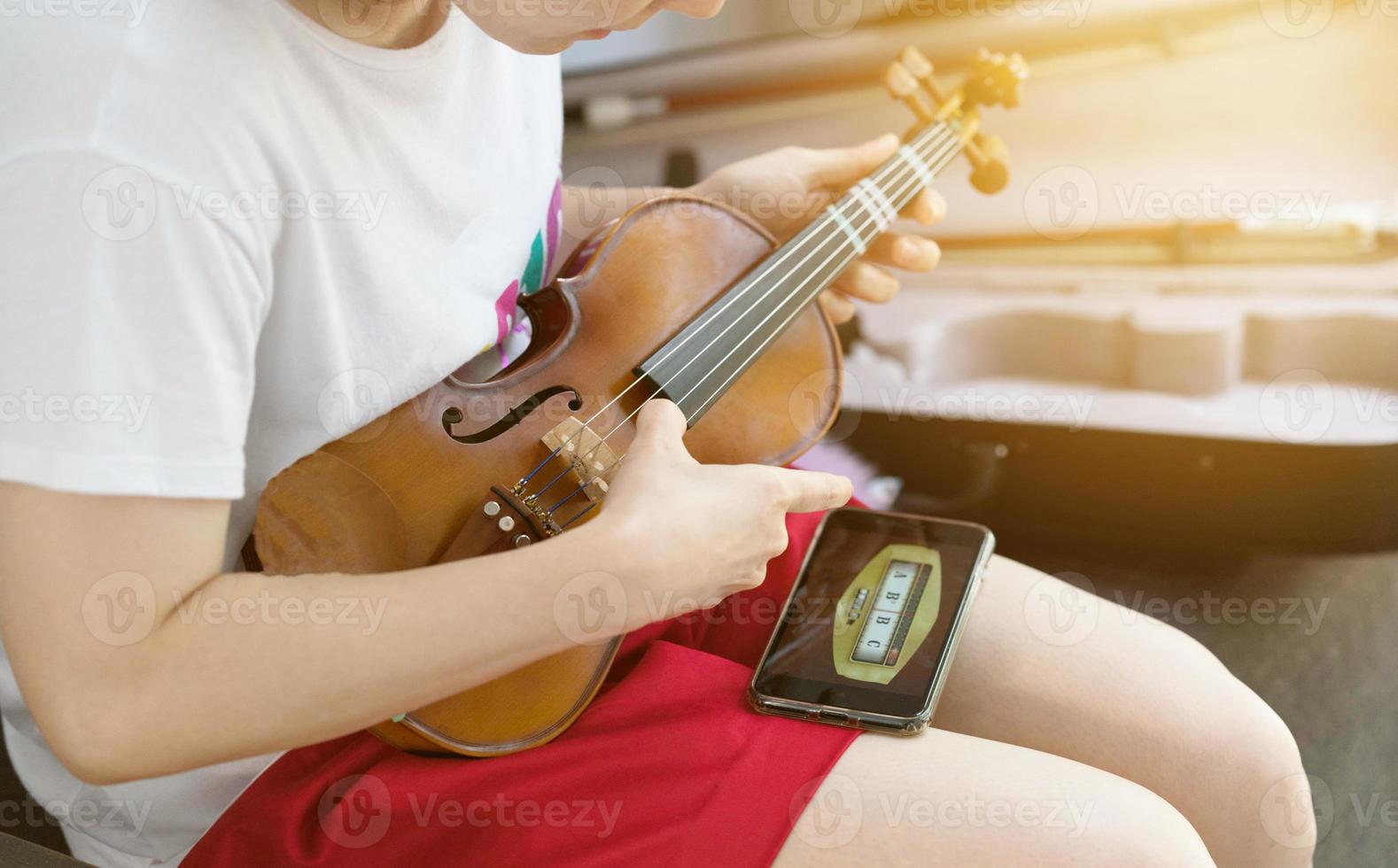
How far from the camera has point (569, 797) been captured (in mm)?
547

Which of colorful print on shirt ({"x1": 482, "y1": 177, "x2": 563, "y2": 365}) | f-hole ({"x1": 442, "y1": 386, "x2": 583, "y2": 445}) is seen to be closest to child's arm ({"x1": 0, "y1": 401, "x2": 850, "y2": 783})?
f-hole ({"x1": 442, "y1": 386, "x2": 583, "y2": 445})

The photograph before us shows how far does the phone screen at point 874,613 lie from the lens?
62 cm

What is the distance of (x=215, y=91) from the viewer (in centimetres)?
50

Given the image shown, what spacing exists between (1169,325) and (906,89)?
0.47 meters

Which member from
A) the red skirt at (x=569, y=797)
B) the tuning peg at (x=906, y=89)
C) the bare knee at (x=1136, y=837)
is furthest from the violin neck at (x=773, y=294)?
the bare knee at (x=1136, y=837)

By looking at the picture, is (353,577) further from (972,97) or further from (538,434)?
(972,97)

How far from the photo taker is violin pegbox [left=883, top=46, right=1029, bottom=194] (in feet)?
3.40

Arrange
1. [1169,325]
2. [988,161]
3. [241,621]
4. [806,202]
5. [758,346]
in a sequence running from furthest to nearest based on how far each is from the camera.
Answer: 1. [1169,325]
2. [988,161]
3. [806,202]
4. [758,346]
5. [241,621]

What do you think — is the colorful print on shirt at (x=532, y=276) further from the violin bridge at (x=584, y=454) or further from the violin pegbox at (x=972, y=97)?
the violin pegbox at (x=972, y=97)

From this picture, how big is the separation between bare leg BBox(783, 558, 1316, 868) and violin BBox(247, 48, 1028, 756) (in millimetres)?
212

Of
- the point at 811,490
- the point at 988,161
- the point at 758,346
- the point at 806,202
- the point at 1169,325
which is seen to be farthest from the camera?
the point at 1169,325

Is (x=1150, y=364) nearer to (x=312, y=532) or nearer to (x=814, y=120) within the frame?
(x=814, y=120)

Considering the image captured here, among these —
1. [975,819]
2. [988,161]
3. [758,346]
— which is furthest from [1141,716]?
[988,161]

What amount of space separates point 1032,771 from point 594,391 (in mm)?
346
